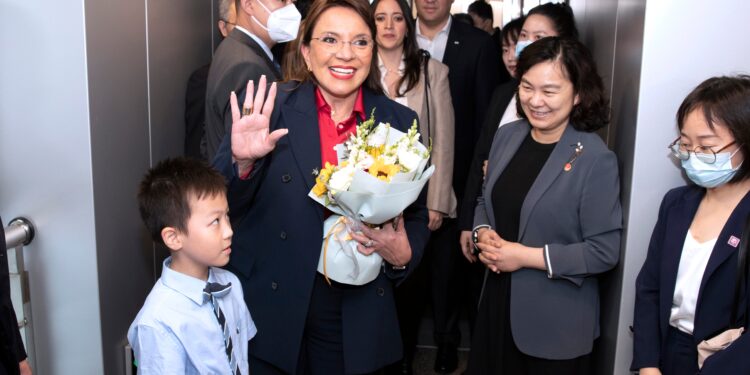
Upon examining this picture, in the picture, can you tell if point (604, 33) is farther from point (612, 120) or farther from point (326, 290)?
point (326, 290)

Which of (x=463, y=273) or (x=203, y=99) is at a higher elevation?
(x=203, y=99)

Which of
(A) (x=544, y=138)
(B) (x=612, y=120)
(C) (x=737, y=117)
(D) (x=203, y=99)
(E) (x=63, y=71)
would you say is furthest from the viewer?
(D) (x=203, y=99)

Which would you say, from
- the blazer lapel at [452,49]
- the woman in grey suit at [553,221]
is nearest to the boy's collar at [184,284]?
the woman in grey suit at [553,221]

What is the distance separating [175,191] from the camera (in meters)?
2.03

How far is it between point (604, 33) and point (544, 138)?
3.01 ft

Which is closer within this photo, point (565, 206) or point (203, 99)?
point (565, 206)

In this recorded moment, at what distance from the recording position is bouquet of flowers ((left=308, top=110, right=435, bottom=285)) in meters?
1.94

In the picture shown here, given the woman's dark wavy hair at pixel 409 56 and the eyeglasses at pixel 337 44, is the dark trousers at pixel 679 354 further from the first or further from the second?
the woman's dark wavy hair at pixel 409 56

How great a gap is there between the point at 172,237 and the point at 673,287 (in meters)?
1.47

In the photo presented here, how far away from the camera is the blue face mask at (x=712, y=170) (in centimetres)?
205

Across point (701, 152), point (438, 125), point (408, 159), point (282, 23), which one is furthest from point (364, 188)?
point (438, 125)

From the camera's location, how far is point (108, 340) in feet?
8.74

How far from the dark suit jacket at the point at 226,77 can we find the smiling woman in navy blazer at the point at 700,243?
1.52m

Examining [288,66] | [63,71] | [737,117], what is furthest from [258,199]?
[737,117]
